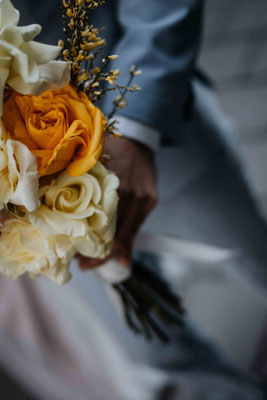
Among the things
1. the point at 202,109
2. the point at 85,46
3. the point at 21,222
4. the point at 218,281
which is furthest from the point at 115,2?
the point at 218,281

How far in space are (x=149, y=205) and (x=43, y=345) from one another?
44 centimetres

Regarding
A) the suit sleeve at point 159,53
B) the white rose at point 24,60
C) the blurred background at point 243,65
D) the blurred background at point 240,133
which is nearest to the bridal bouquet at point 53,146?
the white rose at point 24,60

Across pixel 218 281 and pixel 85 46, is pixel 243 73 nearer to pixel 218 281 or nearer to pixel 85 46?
pixel 218 281

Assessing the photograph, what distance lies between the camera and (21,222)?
41 centimetres

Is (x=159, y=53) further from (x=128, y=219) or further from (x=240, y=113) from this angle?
(x=240, y=113)

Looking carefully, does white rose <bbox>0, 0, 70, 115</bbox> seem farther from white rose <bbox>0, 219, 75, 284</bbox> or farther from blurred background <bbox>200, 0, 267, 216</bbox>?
blurred background <bbox>200, 0, 267, 216</bbox>

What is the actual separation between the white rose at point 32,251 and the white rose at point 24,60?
12 cm

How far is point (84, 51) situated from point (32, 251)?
191 millimetres

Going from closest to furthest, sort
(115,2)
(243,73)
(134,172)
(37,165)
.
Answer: (37,165) < (115,2) < (134,172) < (243,73)

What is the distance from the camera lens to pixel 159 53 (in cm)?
62

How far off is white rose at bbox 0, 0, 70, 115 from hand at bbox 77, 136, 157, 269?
23cm

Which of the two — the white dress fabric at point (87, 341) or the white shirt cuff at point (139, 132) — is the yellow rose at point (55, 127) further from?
the white dress fabric at point (87, 341)

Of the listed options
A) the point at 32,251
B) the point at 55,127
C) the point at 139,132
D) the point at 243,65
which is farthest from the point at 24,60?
the point at 243,65

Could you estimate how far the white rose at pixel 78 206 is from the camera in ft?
1.29
